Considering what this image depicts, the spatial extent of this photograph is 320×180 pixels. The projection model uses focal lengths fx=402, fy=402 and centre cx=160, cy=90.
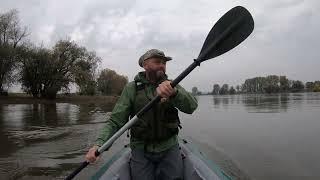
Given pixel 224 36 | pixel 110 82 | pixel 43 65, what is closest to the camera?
pixel 224 36

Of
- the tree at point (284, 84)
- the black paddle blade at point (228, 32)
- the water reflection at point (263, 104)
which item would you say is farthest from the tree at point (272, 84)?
the black paddle blade at point (228, 32)

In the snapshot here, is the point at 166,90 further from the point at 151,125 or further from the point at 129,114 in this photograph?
the point at 129,114

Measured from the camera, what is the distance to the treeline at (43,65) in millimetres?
42812

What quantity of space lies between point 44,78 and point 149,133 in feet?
152

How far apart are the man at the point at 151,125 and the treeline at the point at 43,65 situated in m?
38.4

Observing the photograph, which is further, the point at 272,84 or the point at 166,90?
the point at 272,84

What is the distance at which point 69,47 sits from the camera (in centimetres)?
4994

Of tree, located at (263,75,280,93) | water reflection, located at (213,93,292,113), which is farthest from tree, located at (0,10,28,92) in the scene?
tree, located at (263,75,280,93)

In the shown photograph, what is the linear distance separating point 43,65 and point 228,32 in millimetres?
45466

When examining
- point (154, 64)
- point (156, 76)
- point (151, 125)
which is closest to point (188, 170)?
point (151, 125)

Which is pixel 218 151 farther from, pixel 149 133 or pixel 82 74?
pixel 82 74

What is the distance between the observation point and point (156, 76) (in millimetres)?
4105

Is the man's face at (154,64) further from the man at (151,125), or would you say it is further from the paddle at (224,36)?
the paddle at (224,36)

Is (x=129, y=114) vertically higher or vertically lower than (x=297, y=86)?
lower
